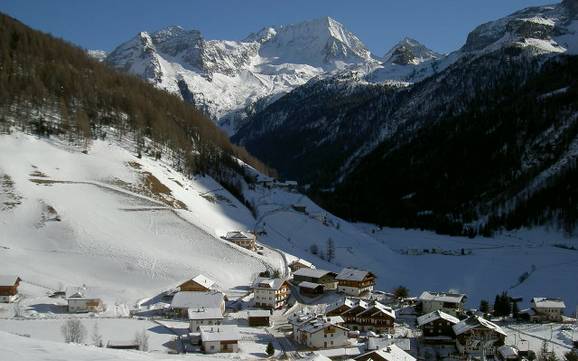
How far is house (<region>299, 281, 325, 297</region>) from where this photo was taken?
244ft

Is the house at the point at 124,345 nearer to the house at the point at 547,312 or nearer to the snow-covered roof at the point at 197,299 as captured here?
the snow-covered roof at the point at 197,299

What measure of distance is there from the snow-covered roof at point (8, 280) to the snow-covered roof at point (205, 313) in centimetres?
1955

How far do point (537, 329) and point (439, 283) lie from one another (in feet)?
108

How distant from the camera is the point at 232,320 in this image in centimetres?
6153

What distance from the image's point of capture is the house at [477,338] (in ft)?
178

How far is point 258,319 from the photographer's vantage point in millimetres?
60594

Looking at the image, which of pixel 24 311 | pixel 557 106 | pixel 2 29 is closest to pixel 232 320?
pixel 24 311

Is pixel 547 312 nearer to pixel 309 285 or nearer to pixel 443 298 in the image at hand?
pixel 443 298

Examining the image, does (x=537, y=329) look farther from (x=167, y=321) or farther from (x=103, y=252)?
(x=103, y=252)

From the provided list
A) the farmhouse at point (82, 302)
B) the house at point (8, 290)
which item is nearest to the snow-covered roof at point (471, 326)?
the farmhouse at point (82, 302)

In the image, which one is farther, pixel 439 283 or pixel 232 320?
pixel 439 283

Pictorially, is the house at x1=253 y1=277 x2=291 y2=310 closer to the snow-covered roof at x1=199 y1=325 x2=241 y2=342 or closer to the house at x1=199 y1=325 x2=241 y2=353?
the snow-covered roof at x1=199 y1=325 x2=241 y2=342

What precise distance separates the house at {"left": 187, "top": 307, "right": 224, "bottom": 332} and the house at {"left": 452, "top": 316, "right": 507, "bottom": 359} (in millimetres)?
23366

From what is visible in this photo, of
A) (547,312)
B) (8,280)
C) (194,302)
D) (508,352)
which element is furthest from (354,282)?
(8,280)
